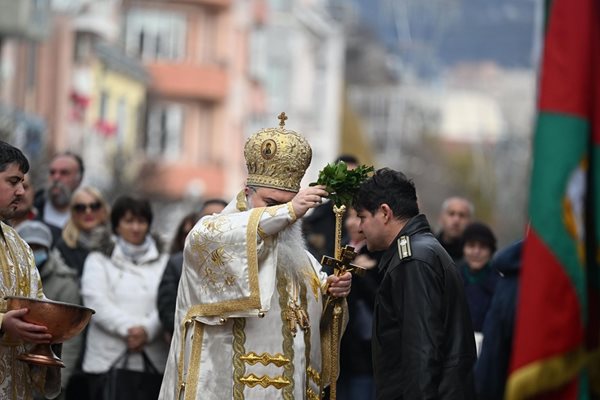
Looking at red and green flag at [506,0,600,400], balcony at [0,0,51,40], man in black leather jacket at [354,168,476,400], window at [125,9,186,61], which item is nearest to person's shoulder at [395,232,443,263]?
man in black leather jacket at [354,168,476,400]

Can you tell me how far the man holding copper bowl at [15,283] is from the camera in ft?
31.6

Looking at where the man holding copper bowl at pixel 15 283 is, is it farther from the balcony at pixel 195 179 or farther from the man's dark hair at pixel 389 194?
the balcony at pixel 195 179

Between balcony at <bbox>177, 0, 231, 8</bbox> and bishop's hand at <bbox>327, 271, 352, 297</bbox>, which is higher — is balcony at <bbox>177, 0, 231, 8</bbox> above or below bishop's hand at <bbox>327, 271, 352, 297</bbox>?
above

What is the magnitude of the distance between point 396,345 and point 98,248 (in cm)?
478

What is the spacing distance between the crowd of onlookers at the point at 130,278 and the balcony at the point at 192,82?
4503 centimetres

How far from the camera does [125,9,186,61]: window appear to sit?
6028 centimetres

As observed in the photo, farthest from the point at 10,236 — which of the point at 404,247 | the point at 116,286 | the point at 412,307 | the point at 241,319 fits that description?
the point at 116,286

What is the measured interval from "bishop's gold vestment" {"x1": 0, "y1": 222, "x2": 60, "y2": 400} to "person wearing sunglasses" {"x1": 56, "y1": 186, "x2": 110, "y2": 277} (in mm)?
3925

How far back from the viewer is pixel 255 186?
10.0 meters

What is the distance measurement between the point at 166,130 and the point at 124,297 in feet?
155

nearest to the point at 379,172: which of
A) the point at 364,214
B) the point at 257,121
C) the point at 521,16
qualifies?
the point at 364,214

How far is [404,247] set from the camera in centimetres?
927

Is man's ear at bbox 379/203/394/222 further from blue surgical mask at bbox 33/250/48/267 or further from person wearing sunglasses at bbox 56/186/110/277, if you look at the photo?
person wearing sunglasses at bbox 56/186/110/277

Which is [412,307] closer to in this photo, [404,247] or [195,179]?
[404,247]
